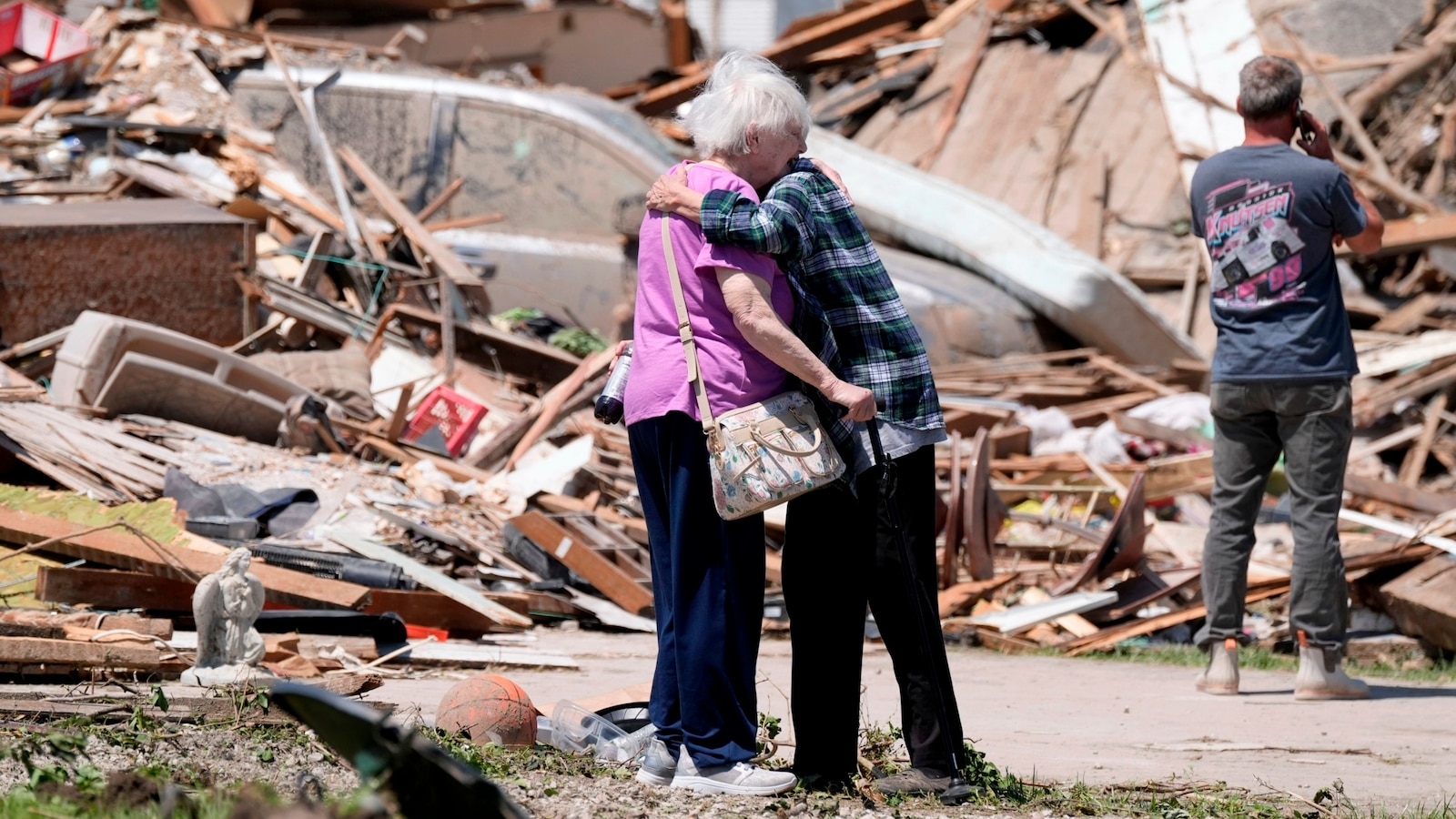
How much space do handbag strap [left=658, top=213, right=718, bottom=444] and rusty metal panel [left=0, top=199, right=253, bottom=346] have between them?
6495 mm

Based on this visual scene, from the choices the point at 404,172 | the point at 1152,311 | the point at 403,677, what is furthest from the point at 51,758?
the point at 1152,311

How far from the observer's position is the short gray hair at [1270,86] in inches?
207

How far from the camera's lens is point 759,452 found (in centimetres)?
336

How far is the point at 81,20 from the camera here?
14.9 metres

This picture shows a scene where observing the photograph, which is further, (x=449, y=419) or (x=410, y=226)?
(x=410, y=226)

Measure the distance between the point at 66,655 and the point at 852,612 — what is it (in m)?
2.41

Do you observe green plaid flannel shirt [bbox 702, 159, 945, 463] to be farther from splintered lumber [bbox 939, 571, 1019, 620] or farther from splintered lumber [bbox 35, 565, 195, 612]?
splintered lumber [bbox 939, 571, 1019, 620]

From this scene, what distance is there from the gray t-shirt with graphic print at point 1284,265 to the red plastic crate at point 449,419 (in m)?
5.02

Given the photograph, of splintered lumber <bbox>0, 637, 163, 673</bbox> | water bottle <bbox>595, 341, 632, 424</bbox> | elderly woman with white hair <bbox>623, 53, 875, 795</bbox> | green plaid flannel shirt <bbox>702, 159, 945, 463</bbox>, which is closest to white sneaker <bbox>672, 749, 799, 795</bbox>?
elderly woman with white hair <bbox>623, 53, 875, 795</bbox>

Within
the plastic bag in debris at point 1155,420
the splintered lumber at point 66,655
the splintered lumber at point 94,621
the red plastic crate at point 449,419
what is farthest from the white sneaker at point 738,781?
the plastic bag in debris at point 1155,420

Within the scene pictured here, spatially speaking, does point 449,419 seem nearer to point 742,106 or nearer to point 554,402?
point 554,402

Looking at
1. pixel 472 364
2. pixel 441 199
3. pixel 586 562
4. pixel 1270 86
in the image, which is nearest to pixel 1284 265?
pixel 1270 86

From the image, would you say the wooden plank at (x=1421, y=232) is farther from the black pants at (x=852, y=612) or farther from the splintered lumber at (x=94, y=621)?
the splintered lumber at (x=94, y=621)

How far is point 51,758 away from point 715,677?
1512 millimetres
